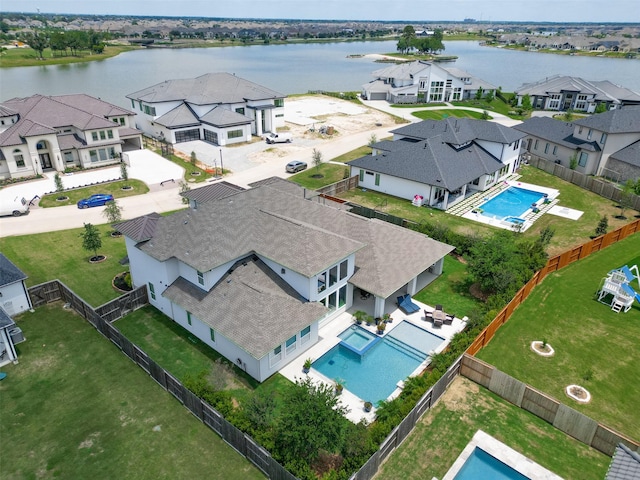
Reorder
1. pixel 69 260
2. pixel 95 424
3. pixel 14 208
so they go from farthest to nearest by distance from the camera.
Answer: pixel 14 208 < pixel 69 260 < pixel 95 424

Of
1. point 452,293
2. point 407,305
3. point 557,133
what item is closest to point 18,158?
point 407,305

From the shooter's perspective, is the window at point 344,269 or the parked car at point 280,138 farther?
the parked car at point 280,138

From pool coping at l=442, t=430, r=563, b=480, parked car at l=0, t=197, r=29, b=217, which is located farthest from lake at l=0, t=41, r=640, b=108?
pool coping at l=442, t=430, r=563, b=480

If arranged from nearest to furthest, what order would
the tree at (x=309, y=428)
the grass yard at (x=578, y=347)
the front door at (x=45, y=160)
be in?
1. the tree at (x=309, y=428)
2. the grass yard at (x=578, y=347)
3. the front door at (x=45, y=160)

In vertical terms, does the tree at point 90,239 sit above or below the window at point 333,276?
below

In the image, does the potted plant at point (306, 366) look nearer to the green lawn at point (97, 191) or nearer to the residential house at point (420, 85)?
the green lawn at point (97, 191)

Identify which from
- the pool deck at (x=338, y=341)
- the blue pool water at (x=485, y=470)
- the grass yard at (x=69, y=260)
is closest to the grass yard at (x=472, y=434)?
the blue pool water at (x=485, y=470)

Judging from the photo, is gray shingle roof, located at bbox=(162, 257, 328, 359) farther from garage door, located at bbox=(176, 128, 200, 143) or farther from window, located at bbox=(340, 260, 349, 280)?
garage door, located at bbox=(176, 128, 200, 143)

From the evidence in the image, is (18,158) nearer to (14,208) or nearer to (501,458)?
(14,208)
